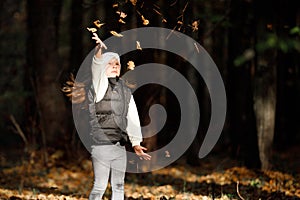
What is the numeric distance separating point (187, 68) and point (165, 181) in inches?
192

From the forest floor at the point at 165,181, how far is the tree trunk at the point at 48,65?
2.98 feet

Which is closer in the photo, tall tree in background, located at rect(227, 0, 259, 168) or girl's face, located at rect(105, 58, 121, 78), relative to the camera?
girl's face, located at rect(105, 58, 121, 78)

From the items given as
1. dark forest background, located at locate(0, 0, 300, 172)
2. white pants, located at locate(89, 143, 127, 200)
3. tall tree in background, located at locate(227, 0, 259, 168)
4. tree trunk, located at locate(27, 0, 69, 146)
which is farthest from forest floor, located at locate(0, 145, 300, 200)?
white pants, located at locate(89, 143, 127, 200)

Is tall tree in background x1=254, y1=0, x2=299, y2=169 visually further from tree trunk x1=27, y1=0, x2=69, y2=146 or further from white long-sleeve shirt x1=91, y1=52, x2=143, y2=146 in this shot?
white long-sleeve shirt x1=91, y1=52, x2=143, y2=146

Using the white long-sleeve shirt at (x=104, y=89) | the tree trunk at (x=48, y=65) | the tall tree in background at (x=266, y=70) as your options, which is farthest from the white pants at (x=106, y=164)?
the tree trunk at (x=48, y=65)

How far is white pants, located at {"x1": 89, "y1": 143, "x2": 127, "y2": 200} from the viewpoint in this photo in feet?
18.5

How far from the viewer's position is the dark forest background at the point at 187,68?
1107 cm

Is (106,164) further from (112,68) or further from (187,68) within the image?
(187,68)

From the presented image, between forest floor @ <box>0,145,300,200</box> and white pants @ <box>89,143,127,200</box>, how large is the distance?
5.62 ft

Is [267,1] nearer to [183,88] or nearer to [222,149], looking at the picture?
[183,88]

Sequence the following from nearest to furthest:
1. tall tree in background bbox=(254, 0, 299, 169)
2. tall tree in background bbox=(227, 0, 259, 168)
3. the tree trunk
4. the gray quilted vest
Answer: the gray quilted vest < tall tree in background bbox=(254, 0, 299, 169) < tall tree in background bbox=(227, 0, 259, 168) < the tree trunk

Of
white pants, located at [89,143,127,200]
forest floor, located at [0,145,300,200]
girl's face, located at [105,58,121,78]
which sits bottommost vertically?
forest floor, located at [0,145,300,200]

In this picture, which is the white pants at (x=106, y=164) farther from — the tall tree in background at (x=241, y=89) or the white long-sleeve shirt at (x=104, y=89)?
the tall tree in background at (x=241, y=89)

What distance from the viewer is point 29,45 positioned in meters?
14.8
